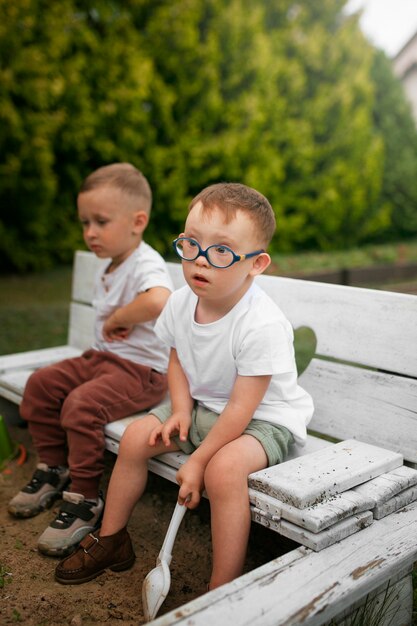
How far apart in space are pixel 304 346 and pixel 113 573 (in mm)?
1023

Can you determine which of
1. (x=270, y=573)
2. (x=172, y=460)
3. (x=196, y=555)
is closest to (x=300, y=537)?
(x=270, y=573)

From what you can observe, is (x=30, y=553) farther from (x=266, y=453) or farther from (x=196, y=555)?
(x=266, y=453)

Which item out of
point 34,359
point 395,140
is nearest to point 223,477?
point 34,359

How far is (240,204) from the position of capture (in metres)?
1.96

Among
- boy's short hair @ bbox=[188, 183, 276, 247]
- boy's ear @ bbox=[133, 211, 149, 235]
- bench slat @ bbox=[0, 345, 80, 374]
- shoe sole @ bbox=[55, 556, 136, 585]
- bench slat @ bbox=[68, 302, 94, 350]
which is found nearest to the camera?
boy's short hair @ bbox=[188, 183, 276, 247]

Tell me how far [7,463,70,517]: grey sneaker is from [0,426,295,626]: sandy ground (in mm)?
38

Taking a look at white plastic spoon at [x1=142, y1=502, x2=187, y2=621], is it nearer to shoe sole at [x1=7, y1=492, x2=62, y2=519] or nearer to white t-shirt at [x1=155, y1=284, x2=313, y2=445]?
white t-shirt at [x1=155, y1=284, x2=313, y2=445]

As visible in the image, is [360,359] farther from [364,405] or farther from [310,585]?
[310,585]

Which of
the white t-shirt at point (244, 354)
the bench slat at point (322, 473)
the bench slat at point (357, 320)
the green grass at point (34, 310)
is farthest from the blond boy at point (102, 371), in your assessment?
the green grass at point (34, 310)

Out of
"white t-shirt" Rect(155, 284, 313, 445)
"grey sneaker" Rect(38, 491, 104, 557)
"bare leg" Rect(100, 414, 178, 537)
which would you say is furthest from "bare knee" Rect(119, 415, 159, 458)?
"grey sneaker" Rect(38, 491, 104, 557)

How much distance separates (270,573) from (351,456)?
59 centimetres

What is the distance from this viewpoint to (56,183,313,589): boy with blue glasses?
190cm

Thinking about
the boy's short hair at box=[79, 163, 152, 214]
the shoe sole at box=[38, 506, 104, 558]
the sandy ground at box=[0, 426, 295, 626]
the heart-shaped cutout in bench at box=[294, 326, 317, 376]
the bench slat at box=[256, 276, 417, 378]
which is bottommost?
the sandy ground at box=[0, 426, 295, 626]

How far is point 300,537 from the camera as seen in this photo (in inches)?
68.1
